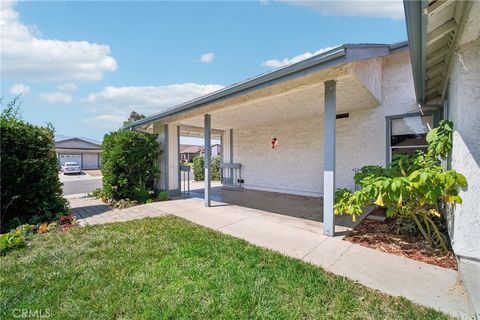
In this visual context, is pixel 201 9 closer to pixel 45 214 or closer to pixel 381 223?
pixel 45 214

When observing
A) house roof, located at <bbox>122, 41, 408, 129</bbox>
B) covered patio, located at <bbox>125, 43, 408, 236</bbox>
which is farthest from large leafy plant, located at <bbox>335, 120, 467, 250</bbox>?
house roof, located at <bbox>122, 41, 408, 129</bbox>

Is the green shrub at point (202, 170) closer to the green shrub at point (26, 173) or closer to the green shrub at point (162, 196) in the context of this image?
the green shrub at point (162, 196)

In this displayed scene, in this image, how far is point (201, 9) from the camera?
19.6 ft

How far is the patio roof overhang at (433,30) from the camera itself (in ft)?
6.36

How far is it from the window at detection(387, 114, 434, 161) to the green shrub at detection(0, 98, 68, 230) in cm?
915

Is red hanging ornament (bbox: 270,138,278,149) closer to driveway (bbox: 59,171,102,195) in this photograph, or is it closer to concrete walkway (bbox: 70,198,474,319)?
concrete walkway (bbox: 70,198,474,319)

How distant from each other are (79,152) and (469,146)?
1491 inches

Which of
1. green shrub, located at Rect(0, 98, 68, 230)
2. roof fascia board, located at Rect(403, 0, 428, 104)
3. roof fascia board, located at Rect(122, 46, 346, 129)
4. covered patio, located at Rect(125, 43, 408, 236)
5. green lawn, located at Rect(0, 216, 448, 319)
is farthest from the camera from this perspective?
green shrub, located at Rect(0, 98, 68, 230)

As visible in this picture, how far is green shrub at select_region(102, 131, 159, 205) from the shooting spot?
301 inches

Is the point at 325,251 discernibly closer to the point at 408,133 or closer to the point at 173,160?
the point at 408,133

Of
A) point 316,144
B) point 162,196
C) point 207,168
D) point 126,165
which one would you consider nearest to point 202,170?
point 162,196

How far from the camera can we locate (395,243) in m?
4.00

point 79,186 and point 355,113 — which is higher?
point 355,113

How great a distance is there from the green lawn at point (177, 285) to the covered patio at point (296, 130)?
1.95m
